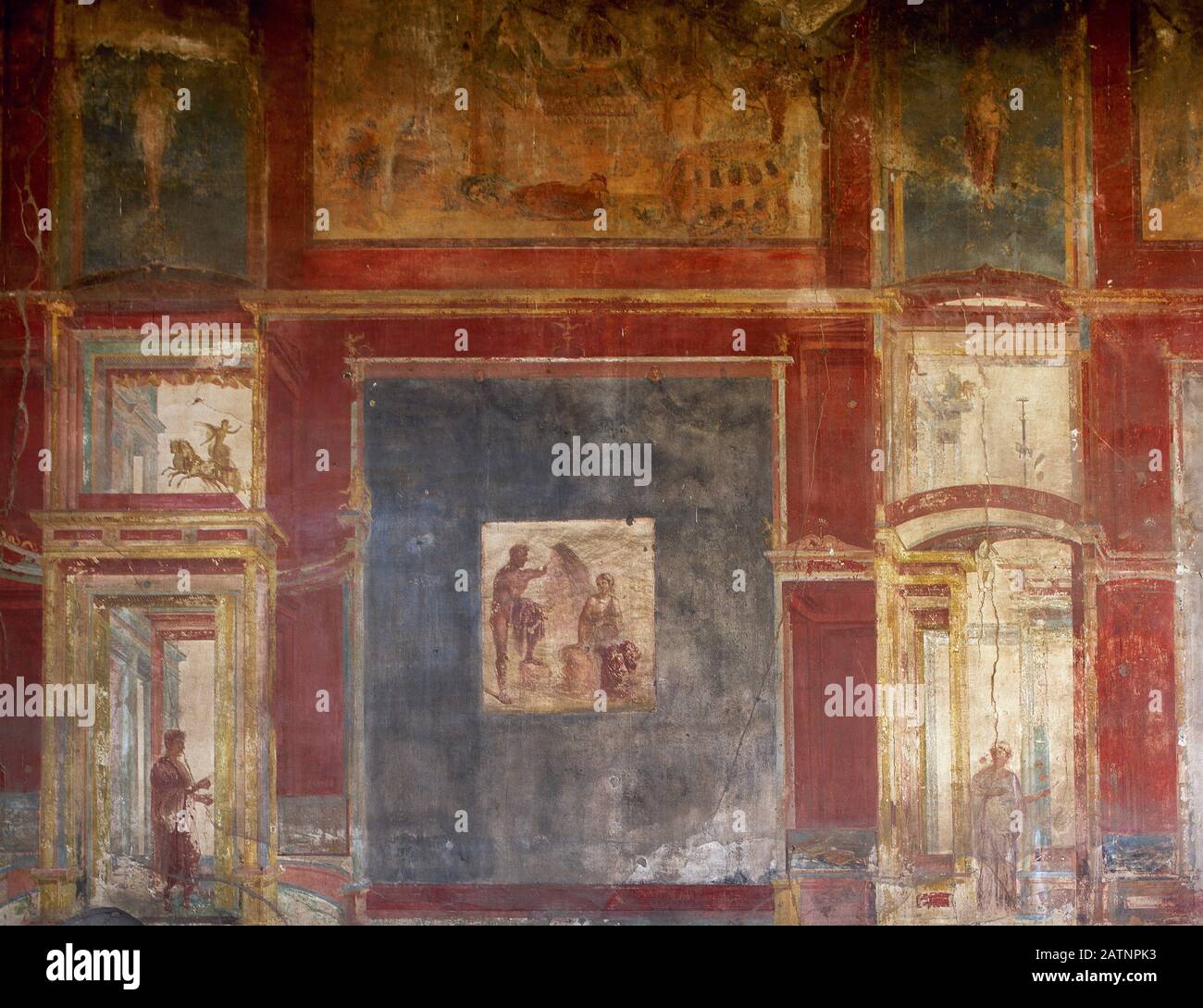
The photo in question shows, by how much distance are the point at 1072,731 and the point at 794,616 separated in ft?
4.69

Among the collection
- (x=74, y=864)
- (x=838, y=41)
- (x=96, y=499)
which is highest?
(x=838, y=41)

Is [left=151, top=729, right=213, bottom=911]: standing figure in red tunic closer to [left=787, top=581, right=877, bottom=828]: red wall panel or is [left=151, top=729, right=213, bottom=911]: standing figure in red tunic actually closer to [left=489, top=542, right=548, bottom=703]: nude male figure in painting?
[left=489, top=542, right=548, bottom=703]: nude male figure in painting

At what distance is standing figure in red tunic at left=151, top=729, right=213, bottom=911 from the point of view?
21.2 ft

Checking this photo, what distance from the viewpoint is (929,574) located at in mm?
6656

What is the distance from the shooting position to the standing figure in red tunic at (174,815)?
6.46 metres

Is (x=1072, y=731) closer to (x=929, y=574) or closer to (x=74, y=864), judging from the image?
(x=929, y=574)

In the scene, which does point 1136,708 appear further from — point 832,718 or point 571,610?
point 571,610

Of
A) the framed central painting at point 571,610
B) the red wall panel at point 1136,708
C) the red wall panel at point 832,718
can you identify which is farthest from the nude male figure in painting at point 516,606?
the red wall panel at point 1136,708

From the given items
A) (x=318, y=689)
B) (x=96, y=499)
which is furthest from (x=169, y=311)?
(x=318, y=689)

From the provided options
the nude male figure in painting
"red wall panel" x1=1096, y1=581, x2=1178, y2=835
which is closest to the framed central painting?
the nude male figure in painting

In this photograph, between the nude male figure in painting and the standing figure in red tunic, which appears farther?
the nude male figure in painting

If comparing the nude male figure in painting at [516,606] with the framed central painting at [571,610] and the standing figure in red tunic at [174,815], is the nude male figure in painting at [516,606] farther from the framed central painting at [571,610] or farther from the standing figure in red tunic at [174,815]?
the standing figure in red tunic at [174,815]

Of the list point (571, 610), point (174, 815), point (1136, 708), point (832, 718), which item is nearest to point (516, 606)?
point (571, 610)

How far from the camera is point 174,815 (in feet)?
21.3
